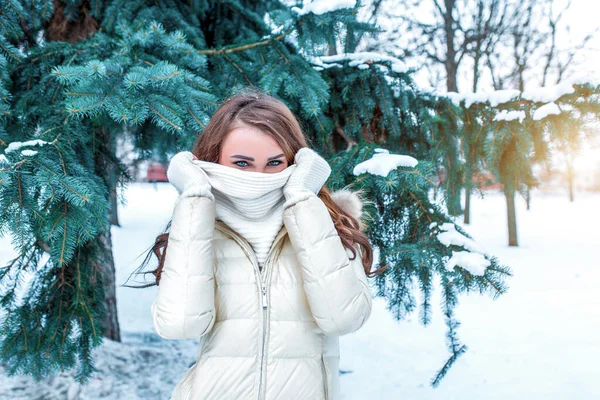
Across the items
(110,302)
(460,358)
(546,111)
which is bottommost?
(460,358)

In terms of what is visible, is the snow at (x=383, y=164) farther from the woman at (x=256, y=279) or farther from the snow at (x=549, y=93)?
the snow at (x=549, y=93)

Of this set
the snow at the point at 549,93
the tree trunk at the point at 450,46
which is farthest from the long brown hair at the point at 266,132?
the tree trunk at the point at 450,46

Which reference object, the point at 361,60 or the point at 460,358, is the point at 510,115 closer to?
the point at 361,60

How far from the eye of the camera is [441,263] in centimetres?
181

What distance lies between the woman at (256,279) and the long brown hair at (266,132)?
0.05 meters

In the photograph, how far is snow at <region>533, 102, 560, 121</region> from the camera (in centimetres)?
192

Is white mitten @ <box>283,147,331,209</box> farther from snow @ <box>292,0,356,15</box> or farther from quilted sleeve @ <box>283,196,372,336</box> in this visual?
snow @ <box>292,0,356,15</box>

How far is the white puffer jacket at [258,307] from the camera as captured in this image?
1.22 metres

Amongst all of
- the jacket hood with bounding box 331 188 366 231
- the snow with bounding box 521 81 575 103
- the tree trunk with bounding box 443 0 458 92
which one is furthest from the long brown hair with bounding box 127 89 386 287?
the tree trunk with bounding box 443 0 458 92

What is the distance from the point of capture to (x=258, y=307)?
128cm

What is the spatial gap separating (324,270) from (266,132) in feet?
1.85

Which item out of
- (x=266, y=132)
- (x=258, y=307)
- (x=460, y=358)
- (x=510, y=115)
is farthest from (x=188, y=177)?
(x=460, y=358)

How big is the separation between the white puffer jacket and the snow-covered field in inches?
32.8

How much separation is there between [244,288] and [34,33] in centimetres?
247
